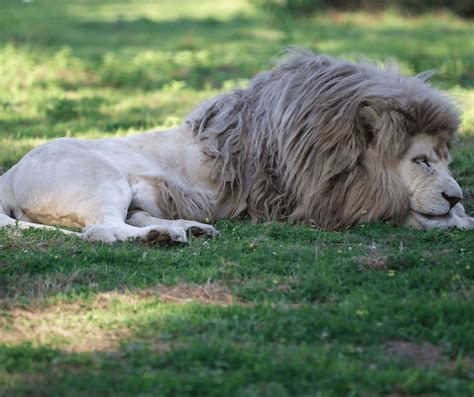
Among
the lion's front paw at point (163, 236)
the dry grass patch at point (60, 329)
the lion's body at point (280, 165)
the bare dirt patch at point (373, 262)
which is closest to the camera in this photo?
the dry grass patch at point (60, 329)

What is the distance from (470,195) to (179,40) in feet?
29.7

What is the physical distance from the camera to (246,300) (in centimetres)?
429

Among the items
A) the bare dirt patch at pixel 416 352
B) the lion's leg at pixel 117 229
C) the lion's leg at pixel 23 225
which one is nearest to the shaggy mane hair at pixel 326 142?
the lion's leg at pixel 117 229

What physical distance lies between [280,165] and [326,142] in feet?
1.12

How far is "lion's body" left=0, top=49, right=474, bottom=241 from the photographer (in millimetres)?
5586

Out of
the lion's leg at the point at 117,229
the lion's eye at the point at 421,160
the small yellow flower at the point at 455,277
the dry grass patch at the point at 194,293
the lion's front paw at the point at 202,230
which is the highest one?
the lion's eye at the point at 421,160

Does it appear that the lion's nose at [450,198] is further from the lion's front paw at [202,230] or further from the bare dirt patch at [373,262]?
the lion's front paw at [202,230]

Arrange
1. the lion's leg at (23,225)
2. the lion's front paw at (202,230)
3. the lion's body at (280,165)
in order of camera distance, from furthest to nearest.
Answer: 1. the lion's body at (280,165)
2. the lion's front paw at (202,230)
3. the lion's leg at (23,225)

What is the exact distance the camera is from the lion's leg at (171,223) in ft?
18.0

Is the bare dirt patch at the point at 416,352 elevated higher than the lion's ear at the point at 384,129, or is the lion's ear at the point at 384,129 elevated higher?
the lion's ear at the point at 384,129

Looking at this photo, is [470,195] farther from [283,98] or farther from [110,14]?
[110,14]

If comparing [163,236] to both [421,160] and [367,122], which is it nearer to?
[367,122]

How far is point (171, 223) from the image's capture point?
5629 millimetres

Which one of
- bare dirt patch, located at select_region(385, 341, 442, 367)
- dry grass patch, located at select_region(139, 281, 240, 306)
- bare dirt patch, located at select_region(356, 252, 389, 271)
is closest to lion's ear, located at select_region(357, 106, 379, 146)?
bare dirt patch, located at select_region(356, 252, 389, 271)
